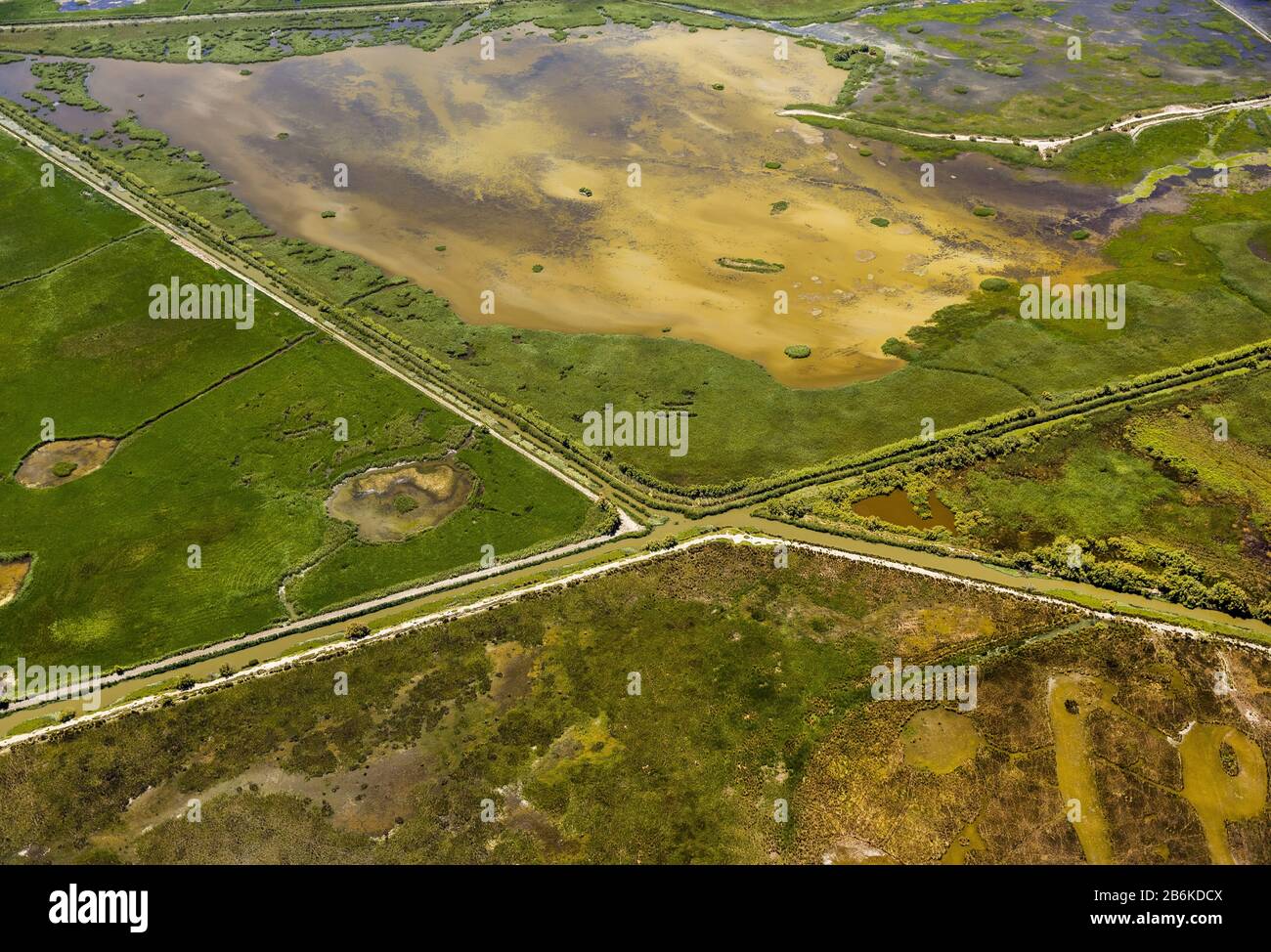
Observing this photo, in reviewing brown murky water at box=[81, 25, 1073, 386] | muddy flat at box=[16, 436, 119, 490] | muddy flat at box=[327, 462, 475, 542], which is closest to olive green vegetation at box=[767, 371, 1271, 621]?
brown murky water at box=[81, 25, 1073, 386]

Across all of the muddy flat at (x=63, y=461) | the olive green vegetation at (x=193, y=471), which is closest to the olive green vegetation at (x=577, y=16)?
the olive green vegetation at (x=193, y=471)

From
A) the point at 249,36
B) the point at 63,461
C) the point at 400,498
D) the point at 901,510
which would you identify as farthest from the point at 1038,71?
the point at 63,461

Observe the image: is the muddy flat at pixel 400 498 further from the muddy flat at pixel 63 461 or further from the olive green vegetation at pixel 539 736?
the muddy flat at pixel 63 461

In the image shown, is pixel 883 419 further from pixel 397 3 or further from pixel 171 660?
pixel 397 3

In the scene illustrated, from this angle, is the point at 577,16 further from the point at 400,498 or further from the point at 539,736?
the point at 539,736

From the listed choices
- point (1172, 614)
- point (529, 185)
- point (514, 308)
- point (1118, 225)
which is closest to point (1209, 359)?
point (1118, 225)
